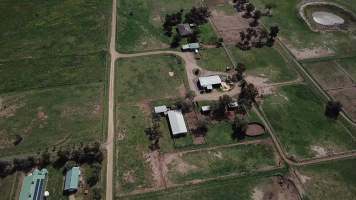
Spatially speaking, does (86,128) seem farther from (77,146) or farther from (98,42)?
(98,42)

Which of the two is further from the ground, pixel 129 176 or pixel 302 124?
pixel 302 124

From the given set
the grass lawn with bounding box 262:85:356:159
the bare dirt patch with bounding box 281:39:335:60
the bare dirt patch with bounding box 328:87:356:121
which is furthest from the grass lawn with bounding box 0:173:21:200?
the bare dirt patch with bounding box 281:39:335:60

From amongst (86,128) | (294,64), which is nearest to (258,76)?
(294,64)

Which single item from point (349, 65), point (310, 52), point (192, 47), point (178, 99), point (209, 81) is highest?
point (192, 47)

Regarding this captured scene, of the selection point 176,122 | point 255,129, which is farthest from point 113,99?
point 255,129

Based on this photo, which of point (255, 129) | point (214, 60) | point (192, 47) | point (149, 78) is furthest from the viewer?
point (192, 47)

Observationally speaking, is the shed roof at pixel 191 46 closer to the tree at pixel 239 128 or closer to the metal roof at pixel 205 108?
the metal roof at pixel 205 108

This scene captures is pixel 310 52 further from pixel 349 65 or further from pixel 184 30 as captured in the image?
pixel 184 30
